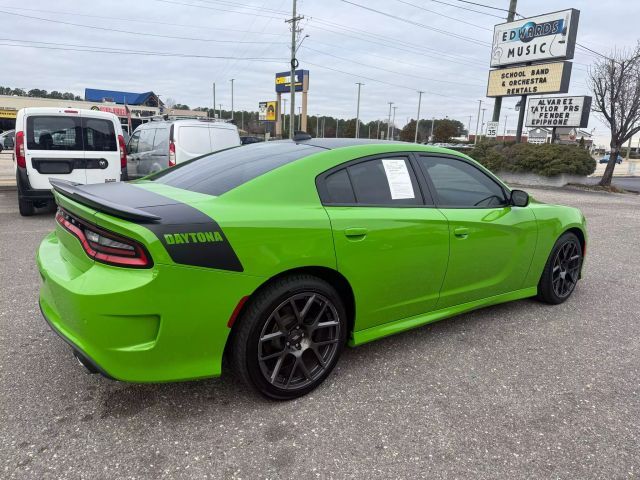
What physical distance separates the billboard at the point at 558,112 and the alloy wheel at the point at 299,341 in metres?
21.6

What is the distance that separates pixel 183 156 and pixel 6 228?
308 centimetres

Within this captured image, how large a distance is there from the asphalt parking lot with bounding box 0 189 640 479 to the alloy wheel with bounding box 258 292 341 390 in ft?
0.51

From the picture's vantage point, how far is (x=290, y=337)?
259 cm

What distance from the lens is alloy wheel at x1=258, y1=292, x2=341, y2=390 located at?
2.53 metres

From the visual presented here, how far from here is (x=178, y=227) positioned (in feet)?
7.12

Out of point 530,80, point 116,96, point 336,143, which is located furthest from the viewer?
point 116,96

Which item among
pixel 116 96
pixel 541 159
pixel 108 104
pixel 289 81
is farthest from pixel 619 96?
pixel 116 96

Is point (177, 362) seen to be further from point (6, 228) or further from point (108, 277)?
point (6, 228)

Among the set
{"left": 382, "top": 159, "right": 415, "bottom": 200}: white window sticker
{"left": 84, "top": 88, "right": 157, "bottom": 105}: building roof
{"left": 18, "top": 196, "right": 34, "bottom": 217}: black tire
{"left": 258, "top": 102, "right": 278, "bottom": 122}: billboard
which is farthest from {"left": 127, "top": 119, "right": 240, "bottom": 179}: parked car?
{"left": 84, "top": 88, "right": 157, "bottom": 105}: building roof

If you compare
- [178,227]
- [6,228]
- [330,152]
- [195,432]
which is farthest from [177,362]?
[6,228]

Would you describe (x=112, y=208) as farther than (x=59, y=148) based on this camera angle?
No

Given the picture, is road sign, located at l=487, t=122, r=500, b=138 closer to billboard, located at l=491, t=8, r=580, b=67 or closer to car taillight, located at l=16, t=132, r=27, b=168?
billboard, located at l=491, t=8, r=580, b=67

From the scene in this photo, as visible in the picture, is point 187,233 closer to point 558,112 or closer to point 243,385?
point 243,385

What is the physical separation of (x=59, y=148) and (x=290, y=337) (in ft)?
21.4
